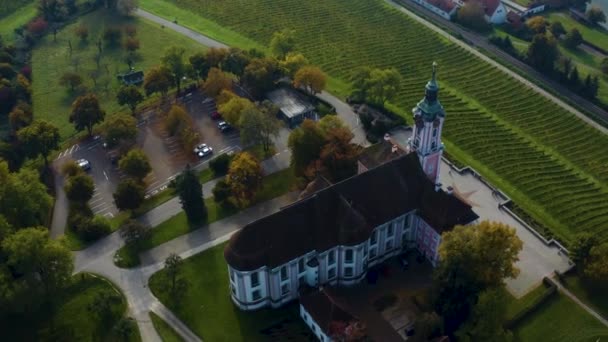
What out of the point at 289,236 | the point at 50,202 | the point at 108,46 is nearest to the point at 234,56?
the point at 108,46

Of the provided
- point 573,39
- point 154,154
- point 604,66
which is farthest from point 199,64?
point 604,66

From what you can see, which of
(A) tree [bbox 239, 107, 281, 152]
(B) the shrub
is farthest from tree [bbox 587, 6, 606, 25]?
(B) the shrub

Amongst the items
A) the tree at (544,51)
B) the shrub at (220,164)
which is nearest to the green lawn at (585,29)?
the tree at (544,51)

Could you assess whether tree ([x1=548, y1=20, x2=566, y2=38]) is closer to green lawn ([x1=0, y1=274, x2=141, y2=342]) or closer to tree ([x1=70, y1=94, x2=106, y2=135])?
tree ([x1=70, y1=94, x2=106, y2=135])

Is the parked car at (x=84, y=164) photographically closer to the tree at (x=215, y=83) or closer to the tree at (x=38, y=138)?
the tree at (x=38, y=138)

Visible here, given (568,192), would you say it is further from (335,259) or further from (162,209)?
(162,209)

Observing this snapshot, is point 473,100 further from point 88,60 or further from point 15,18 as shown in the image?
point 15,18
